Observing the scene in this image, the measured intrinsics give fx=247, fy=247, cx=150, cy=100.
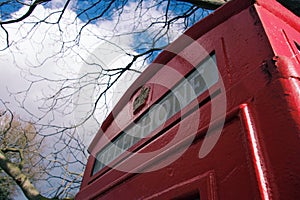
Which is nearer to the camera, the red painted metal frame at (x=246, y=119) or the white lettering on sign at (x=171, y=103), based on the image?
the red painted metal frame at (x=246, y=119)

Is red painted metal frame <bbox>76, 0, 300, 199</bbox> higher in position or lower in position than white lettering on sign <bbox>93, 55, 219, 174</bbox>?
lower

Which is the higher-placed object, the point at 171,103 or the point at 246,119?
the point at 171,103

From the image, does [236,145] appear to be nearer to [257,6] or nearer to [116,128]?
[257,6]

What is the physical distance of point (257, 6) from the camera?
1.17 meters

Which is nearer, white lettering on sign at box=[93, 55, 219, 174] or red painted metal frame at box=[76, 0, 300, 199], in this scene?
red painted metal frame at box=[76, 0, 300, 199]

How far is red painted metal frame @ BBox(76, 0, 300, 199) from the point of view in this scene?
733mm

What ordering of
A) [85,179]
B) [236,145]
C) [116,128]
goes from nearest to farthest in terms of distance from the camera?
[236,145] → [116,128] → [85,179]

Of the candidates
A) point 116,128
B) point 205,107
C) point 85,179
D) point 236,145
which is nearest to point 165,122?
point 205,107

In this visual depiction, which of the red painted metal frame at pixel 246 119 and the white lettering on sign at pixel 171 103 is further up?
the white lettering on sign at pixel 171 103

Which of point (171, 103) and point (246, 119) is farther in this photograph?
point (171, 103)

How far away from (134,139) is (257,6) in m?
1.15

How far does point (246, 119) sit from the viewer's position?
2.82 ft

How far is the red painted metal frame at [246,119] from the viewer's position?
73cm

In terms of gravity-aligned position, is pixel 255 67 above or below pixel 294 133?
above
